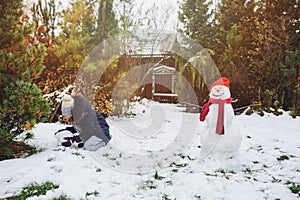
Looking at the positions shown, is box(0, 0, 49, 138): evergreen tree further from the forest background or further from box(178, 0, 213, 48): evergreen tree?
box(178, 0, 213, 48): evergreen tree

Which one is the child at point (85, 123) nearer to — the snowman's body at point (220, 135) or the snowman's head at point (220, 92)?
the snowman's body at point (220, 135)

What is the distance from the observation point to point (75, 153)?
4.35 m

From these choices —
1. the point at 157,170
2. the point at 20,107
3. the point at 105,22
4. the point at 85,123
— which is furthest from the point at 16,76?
the point at 105,22

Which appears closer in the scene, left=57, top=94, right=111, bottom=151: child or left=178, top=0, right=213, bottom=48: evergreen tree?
left=57, top=94, right=111, bottom=151: child

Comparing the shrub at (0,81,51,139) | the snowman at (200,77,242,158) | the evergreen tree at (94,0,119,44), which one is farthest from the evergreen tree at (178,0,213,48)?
the shrub at (0,81,51,139)

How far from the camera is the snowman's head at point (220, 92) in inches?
165

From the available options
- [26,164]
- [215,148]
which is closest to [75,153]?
[26,164]

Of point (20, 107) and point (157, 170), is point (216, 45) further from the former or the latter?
point (20, 107)

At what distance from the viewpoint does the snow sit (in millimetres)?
3018

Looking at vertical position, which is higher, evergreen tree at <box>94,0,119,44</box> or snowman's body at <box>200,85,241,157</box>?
evergreen tree at <box>94,0,119,44</box>

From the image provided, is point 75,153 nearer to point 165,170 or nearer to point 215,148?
point 165,170

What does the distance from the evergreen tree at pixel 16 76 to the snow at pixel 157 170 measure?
0.66 meters

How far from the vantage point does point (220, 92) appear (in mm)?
4230

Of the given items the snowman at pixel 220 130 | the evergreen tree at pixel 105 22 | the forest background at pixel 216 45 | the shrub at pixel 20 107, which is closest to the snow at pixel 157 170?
the snowman at pixel 220 130
